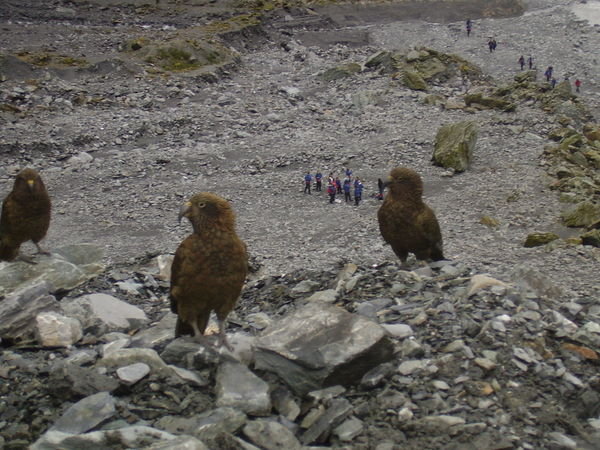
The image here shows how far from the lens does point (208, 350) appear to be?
652 centimetres

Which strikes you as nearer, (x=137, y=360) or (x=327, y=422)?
(x=327, y=422)

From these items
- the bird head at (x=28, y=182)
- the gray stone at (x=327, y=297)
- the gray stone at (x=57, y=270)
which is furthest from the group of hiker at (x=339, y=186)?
the gray stone at (x=327, y=297)

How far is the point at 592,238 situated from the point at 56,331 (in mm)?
11767

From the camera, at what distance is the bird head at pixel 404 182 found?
1025cm

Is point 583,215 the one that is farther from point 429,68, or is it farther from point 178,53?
point 178,53

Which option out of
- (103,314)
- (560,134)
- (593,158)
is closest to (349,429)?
(103,314)

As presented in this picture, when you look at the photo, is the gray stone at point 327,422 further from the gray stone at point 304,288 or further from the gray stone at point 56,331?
the gray stone at point 304,288

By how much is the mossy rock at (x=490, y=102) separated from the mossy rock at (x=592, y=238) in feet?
41.5

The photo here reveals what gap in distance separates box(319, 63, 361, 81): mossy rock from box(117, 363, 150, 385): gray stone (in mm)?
27845

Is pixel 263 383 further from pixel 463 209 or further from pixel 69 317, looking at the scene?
pixel 463 209

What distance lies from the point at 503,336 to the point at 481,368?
621 millimetres

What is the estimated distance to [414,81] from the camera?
30562 millimetres

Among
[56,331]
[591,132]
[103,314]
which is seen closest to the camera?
[56,331]

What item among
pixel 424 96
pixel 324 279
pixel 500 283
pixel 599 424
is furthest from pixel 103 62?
pixel 599 424
